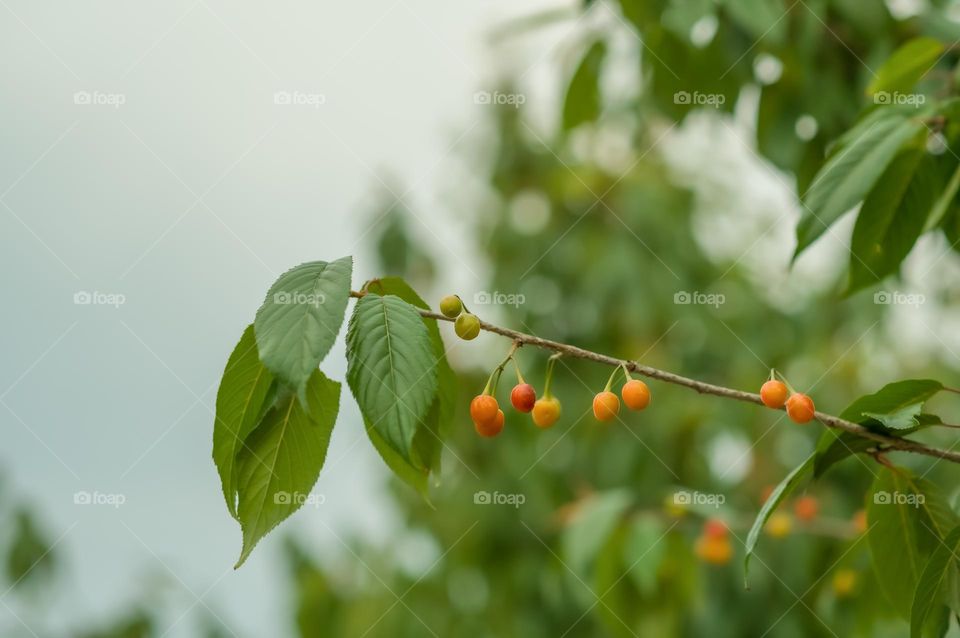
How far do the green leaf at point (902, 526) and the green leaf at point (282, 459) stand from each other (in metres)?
0.69

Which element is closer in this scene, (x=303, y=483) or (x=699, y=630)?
(x=303, y=483)

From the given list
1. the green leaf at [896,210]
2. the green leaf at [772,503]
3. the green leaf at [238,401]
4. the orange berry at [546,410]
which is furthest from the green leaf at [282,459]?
the green leaf at [896,210]

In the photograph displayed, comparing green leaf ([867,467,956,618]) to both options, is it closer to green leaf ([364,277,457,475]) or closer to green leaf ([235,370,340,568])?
green leaf ([364,277,457,475])

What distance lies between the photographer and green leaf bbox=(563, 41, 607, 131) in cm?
222

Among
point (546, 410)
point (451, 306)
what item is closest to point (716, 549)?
point (546, 410)

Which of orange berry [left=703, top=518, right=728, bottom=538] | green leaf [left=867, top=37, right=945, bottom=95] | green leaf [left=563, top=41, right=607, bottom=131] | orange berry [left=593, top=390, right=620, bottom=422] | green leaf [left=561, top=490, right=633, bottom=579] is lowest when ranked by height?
orange berry [left=703, top=518, right=728, bottom=538]

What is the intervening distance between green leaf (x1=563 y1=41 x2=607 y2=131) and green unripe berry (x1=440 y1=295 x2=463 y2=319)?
134cm

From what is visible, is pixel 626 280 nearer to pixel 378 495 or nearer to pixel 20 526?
pixel 378 495

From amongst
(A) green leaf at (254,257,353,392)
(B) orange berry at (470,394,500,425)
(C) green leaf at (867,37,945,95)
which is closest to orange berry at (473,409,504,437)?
(B) orange berry at (470,394,500,425)

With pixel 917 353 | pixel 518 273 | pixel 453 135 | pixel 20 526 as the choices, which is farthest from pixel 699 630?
pixel 20 526

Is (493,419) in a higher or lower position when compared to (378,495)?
higher

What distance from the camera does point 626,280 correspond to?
18.8ft

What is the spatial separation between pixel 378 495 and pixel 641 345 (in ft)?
6.86

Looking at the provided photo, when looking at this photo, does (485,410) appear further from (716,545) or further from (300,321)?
(716,545)
